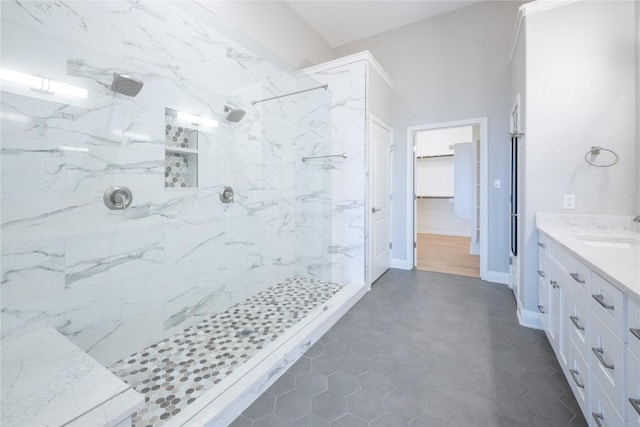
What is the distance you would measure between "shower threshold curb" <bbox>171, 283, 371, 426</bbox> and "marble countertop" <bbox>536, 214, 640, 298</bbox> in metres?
1.73

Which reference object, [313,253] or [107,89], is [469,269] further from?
[107,89]

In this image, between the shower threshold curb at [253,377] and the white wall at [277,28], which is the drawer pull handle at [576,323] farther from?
the white wall at [277,28]

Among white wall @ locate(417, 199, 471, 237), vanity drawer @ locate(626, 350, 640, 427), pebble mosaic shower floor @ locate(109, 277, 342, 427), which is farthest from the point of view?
white wall @ locate(417, 199, 471, 237)

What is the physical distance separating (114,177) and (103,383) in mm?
1325

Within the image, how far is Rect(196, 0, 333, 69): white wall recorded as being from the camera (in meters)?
2.82

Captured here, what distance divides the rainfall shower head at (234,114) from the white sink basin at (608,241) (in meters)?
2.93

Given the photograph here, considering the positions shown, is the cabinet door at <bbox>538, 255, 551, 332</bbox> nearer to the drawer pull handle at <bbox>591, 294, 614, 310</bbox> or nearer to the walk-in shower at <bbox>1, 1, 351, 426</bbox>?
the drawer pull handle at <bbox>591, 294, 614, 310</bbox>

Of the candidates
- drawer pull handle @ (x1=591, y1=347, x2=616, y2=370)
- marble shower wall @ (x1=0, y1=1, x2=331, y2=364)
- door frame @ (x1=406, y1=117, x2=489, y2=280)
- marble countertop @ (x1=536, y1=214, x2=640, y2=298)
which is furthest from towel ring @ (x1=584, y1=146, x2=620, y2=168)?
marble shower wall @ (x1=0, y1=1, x2=331, y2=364)

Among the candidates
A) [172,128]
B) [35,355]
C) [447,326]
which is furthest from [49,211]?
[447,326]

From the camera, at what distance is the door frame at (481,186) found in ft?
11.8

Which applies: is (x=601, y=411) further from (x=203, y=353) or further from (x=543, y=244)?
(x=203, y=353)

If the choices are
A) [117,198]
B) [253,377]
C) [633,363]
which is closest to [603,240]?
[633,363]

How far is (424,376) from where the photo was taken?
1814 mm

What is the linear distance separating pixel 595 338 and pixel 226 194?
2.74 meters
